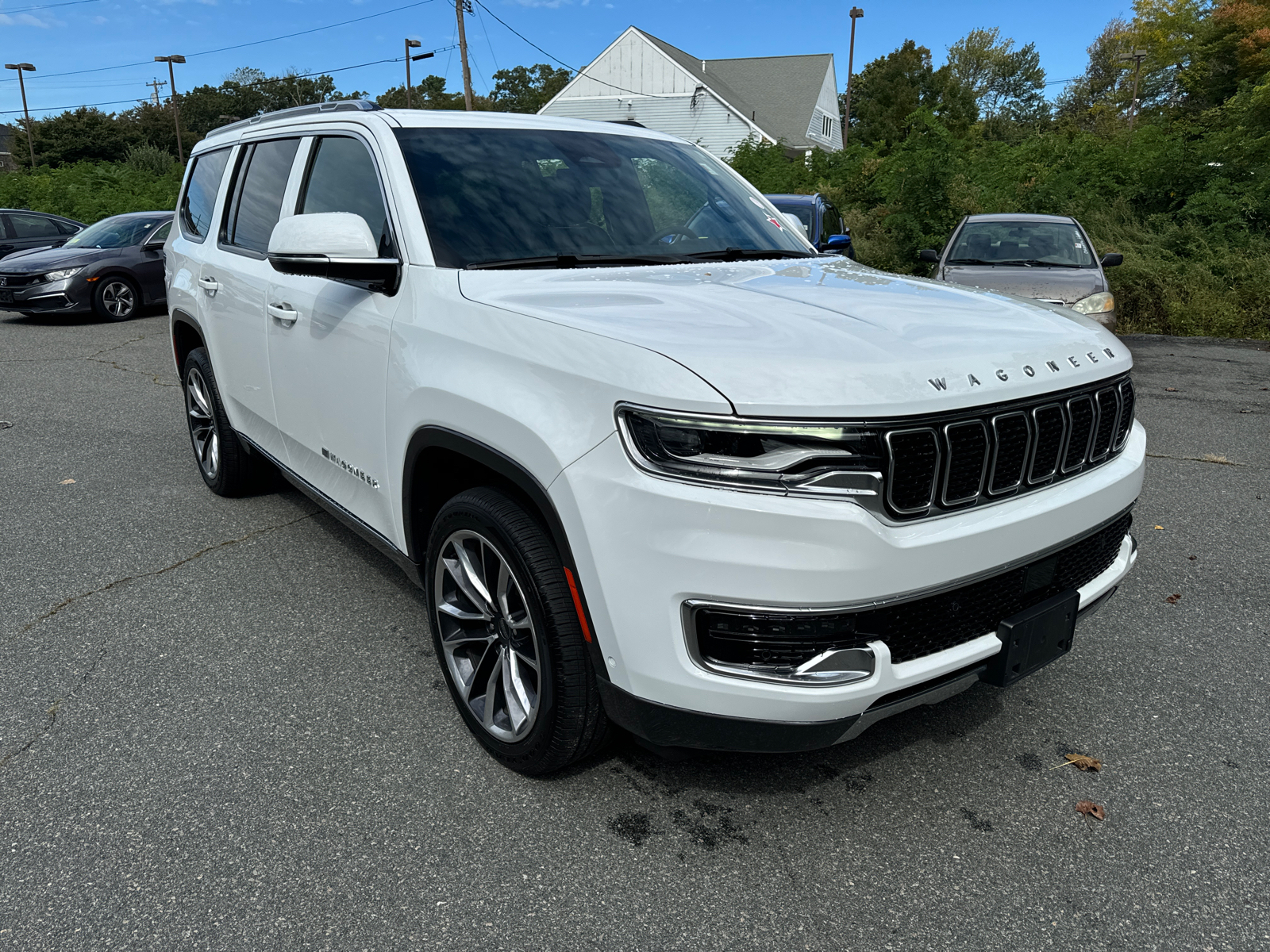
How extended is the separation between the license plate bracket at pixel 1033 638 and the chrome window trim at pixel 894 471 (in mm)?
453

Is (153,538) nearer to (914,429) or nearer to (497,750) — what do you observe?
(497,750)

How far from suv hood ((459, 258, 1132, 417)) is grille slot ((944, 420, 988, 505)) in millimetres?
67

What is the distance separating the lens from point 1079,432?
8.11ft

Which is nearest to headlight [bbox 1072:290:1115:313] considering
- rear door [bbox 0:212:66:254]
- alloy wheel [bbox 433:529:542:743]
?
alloy wheel [bbox 433:529:542:743]

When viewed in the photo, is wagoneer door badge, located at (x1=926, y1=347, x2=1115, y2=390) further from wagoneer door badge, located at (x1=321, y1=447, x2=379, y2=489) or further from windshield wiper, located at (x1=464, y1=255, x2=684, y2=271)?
wagoneer door badge, located at (x1=321, y1=447, x2=379, y2=489)

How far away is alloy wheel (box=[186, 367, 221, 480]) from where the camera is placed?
5.04 m

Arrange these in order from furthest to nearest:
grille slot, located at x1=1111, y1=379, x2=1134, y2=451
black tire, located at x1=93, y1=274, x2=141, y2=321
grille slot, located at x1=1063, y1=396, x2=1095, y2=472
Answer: black tire, located at x1=93, y1=274, x2=141, y2=321
grille slot, located at x1=1111, y1=379, x2=1134, y2=451
grille slot, located at x1=1063, y1=396, x2=1095, y2=472

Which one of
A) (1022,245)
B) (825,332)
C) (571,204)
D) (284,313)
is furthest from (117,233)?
(825,332)

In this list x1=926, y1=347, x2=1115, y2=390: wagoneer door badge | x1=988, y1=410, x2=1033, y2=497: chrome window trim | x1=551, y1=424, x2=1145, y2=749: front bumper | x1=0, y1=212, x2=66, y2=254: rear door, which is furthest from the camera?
x1=0, y1=212, x2=66, y2=254: rear door

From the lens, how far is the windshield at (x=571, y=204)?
118 inches

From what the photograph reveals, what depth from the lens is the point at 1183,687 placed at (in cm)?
325

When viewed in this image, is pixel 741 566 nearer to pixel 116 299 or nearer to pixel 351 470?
pixel 351 470

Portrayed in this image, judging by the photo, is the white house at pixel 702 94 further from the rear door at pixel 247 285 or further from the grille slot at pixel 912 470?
the grille slot at pixel 912 470

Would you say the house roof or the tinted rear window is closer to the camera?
the tinted rear window
